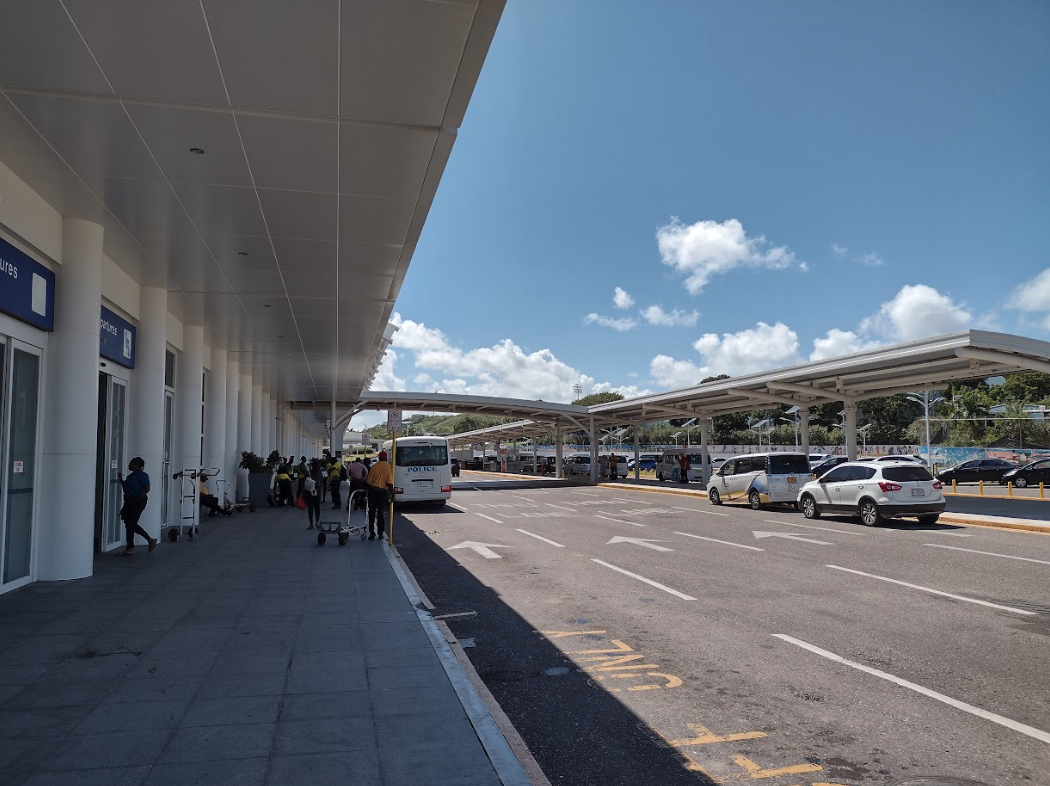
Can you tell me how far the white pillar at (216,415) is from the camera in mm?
20953

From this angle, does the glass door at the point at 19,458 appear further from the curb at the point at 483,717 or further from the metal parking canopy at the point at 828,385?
the metal parking canopy at the point at 828,385

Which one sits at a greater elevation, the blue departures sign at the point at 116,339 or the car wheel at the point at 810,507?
the blue departures sign at the point at 116,339

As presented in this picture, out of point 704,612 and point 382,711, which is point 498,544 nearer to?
point 704,612

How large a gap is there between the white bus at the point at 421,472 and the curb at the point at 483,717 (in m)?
18.0

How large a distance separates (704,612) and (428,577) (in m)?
4.67

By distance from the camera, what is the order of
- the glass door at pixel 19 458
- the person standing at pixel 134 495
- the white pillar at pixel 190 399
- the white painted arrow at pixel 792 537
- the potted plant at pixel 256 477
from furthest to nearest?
the potted plant at pixel 256 477 → the white pillar at pixel 190 399 → the white painted arrow at pixel 792 537 → the person standing at pixel 134 495 → the glass door at pixel 19 458

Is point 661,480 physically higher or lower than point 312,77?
lower

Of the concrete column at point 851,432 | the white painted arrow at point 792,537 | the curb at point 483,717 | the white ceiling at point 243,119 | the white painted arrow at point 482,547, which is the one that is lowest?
the white painted arrow at point 482,547

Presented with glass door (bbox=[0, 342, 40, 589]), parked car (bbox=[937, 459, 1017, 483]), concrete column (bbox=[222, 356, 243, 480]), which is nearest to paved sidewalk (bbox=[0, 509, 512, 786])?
glass door (bbox=[0, 342, 40, 589])

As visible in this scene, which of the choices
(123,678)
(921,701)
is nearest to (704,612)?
(921,701)

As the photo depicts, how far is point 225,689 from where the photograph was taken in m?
5.58

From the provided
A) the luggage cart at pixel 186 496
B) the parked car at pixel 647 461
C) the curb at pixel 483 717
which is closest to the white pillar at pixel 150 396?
the luggage cart at pixel 186 496

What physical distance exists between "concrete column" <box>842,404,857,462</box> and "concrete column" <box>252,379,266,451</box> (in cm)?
2350

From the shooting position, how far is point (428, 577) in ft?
37.7
